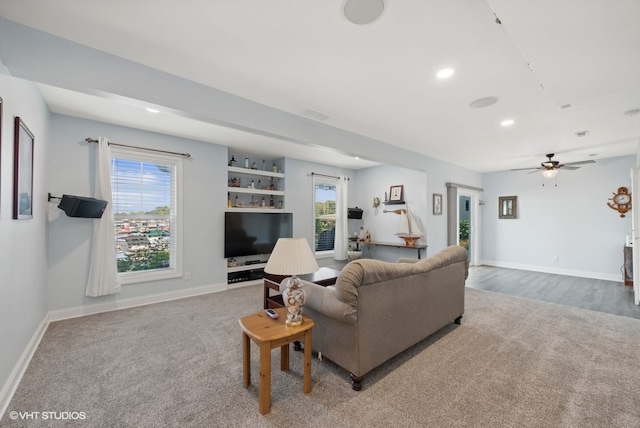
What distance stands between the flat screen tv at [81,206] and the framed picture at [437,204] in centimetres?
560

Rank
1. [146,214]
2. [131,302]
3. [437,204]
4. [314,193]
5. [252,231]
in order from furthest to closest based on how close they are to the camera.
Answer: [314,193] → [437,204] → [252,231] → [146,214] → [131,302]

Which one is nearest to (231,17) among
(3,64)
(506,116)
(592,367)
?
(3,64)

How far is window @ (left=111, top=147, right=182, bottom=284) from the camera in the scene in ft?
12.8

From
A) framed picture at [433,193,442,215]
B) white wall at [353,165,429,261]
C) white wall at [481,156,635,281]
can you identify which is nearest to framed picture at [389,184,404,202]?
white wall at [353,165,429,261]

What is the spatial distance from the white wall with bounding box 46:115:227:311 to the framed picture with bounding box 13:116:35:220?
96 centimetres

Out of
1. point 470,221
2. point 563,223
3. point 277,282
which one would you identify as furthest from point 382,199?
point 563,223

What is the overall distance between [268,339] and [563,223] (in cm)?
726

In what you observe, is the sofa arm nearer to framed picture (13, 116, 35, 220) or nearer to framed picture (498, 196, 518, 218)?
framed picture (13, 116, 35, 220)

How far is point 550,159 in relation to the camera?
5.39 m

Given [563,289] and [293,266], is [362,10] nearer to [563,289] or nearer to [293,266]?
[293,266]

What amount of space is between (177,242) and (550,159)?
7054mm

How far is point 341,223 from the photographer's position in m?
6.55

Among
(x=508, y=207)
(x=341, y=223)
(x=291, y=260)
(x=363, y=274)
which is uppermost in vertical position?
(x=508, y=207)

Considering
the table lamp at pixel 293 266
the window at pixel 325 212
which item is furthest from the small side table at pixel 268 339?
the window at pixel 325 212
